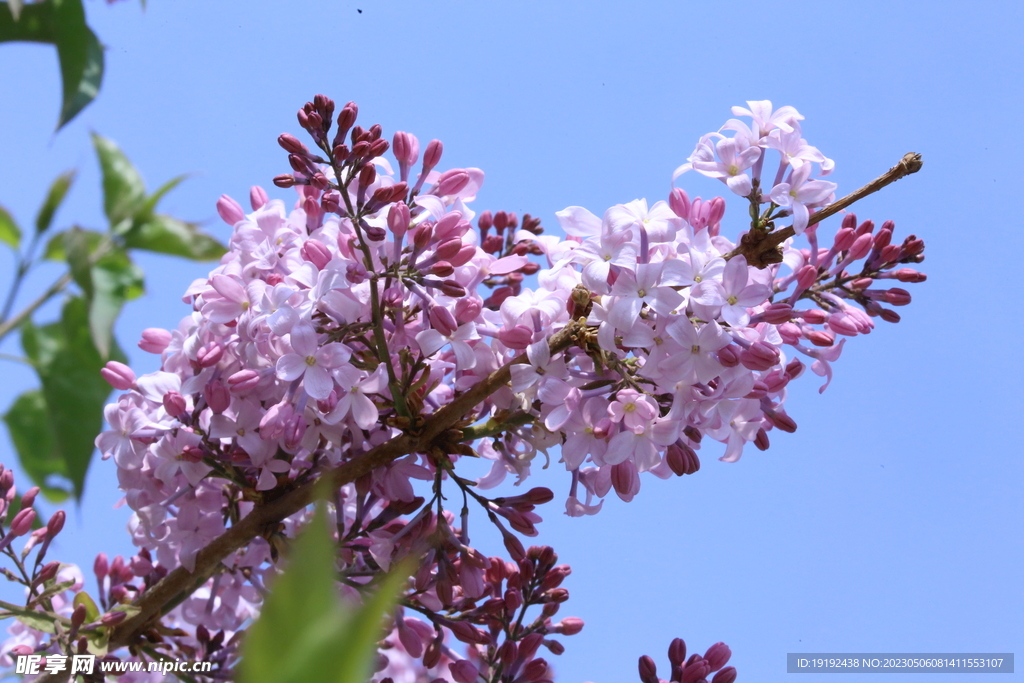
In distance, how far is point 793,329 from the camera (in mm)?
1188

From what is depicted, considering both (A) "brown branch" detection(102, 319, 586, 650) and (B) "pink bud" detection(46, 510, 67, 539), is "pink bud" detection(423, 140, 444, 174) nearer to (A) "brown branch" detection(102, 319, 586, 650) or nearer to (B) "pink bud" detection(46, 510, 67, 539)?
(A) "brown branch" detection(102, 319, 586, 650)

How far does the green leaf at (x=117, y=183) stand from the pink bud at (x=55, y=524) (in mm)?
1001

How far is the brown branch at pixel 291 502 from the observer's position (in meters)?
1.19

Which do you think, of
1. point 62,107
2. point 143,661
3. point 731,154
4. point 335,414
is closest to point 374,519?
point 335,414

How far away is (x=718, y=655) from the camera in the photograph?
136 centimetres

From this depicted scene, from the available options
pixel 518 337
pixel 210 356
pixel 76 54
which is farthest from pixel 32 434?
pixel 518 337

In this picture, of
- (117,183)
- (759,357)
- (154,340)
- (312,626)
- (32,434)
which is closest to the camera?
(312,626)

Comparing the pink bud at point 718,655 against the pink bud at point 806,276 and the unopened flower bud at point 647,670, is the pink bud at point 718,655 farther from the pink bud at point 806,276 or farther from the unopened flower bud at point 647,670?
the pink bud at point 806,276

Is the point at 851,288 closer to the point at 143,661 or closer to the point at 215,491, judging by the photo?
the point at 215,491

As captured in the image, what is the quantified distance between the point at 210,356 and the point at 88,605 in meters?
0.55

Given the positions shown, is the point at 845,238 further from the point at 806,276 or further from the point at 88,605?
the point at 88,605

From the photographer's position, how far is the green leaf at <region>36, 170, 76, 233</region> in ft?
6.82

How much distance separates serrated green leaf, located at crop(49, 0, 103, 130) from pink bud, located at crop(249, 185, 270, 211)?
2.01 feet

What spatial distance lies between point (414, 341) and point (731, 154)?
0.53m
